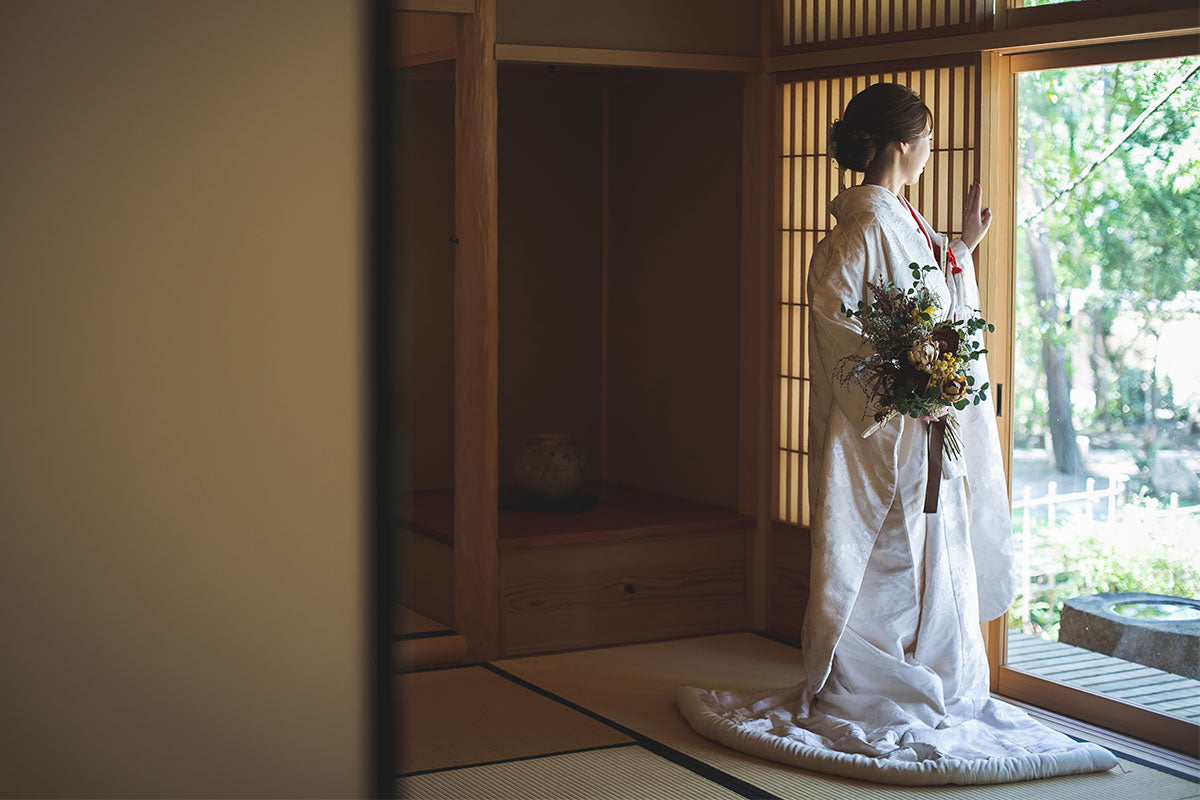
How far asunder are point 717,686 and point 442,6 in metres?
2.42

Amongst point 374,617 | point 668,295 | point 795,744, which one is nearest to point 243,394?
point 374,617

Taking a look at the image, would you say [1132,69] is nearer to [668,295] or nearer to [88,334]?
[668,295]

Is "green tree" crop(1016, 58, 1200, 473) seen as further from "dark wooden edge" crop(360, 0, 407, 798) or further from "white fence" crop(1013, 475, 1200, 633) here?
"dark wooden edge" crop(360, 0, 407, 798)

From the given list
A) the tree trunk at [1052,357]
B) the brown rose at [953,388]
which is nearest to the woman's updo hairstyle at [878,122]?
the tree trunk at [1052,357]

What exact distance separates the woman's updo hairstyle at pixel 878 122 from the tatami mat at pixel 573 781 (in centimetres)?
180

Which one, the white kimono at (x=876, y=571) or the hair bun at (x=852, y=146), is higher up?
the hair bun at (x=852, y=146)

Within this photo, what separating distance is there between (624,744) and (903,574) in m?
0.92

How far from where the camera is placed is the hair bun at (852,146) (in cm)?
362

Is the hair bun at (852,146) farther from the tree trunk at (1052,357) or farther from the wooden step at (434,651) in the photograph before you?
the wooden step at (434,651)

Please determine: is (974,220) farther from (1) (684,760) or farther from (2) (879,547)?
(1) (684,760)

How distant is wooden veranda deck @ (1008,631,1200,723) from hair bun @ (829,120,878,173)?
1.61 meters

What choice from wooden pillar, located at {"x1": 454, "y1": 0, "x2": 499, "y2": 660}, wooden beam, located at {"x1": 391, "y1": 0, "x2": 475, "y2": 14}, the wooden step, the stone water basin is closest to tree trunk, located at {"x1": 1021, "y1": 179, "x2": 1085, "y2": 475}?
the stone water basin

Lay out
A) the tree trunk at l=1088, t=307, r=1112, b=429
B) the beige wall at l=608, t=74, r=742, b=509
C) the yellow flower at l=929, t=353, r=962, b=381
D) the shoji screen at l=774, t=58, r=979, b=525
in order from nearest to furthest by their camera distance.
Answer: the yellow flower at l=929, t=353, r=962, b=381, the tree trunk at l=1088, t=307, r=1112, b=429, the shoji screen at l=774, t=58, r=979, b=525, the beige wall at l=608, t=74, r=742, b=509

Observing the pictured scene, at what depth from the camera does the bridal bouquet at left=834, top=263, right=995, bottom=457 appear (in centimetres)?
332
